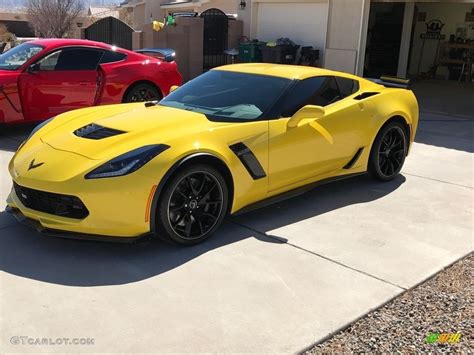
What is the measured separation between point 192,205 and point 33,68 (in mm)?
4592

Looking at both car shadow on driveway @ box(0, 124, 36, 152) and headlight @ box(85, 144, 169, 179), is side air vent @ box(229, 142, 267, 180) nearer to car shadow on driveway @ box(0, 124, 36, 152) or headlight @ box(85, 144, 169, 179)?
headlight @ box(85, 144, 169, 179)

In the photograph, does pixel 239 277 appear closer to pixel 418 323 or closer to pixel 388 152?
pixel 418 323

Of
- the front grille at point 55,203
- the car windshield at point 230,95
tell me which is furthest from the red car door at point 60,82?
the front grille at point 55,203

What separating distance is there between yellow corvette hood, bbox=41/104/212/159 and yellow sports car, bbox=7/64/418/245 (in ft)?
0.03

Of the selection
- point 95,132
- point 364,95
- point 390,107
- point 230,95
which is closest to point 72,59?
point 230,95

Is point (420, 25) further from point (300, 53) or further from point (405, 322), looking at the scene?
point (405, 322)

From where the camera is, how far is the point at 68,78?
7809 mm

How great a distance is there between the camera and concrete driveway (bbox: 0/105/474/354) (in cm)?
306

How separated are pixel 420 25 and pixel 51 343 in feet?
62.0

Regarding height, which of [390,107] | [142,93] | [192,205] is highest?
[390,107]

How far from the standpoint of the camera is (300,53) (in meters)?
14.8

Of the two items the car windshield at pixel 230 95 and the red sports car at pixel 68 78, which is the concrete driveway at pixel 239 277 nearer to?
the car windshield at pixel 230 95

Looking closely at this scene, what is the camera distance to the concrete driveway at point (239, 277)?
10.0 feet

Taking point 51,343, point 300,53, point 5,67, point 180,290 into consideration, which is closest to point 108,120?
point 180,290
